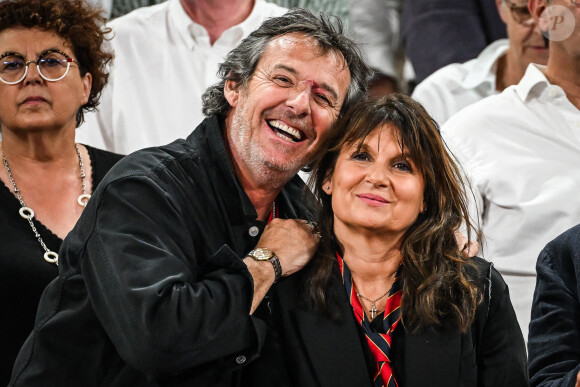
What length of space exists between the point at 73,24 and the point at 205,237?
1.05 meters

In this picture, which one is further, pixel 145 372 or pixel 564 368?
pixel 564 368

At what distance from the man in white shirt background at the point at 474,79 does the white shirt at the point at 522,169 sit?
1.16 ft

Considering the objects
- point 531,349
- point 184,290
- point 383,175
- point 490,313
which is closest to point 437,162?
point 383,175

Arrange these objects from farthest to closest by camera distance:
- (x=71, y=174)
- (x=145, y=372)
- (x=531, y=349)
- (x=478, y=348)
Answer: (x=71, y=174)
(x=531, y=349)
(x=478, y=348)
(x=145, y=372)

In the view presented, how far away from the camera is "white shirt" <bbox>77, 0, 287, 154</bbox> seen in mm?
3336

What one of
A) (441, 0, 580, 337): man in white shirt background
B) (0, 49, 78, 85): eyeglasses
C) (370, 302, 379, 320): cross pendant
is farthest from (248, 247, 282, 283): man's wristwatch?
(0, 49, 78, 85): eyeglasses

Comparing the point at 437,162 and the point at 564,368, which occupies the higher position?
the point at 437,162

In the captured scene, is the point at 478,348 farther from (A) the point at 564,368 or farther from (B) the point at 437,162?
(B) the point at 437,162

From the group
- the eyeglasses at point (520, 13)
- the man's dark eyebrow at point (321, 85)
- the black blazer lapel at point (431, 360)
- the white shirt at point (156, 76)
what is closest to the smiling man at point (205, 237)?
the man's dark eyebrow at point (321, 85)

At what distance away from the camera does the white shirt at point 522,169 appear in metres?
2.86

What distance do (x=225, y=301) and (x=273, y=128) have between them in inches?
23.5

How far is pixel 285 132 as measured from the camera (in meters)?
2.38

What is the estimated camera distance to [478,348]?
2.11m

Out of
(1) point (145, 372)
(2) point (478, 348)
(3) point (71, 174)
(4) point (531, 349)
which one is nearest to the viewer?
(1) point (145, 372)
